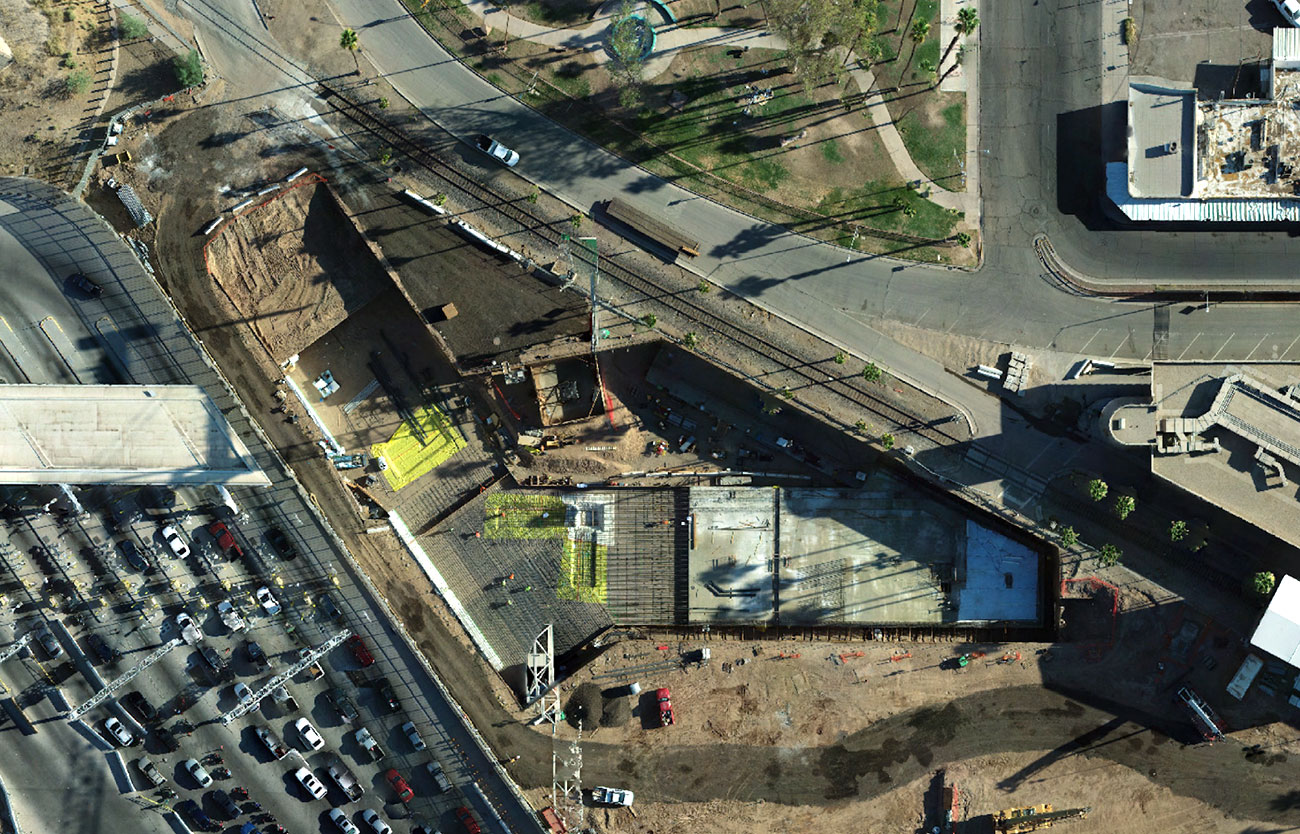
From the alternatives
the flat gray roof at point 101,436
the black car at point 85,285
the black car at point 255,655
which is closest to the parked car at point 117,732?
the black car at point 255,655

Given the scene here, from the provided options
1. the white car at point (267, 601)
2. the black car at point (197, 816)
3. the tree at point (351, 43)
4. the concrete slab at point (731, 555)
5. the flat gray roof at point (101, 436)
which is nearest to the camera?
the tree at point (351, 43)

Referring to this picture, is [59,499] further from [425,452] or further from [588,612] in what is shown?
[588,612]

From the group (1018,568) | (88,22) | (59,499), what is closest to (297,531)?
(59,499)

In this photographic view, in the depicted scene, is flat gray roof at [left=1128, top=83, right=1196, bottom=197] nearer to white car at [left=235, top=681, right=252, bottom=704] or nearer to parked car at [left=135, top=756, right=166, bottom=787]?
white car at [left=235, top=681, right=252, bottom=704]

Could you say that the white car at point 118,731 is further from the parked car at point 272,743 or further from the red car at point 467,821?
the red car at point 467,821

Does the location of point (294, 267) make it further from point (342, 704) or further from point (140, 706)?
point (140, 706)

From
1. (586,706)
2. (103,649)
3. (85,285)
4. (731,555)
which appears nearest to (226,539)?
(103,649)
